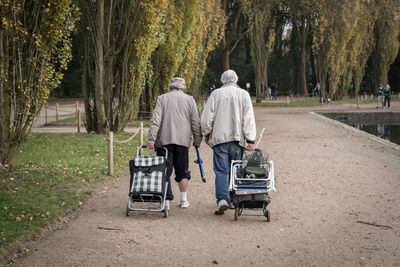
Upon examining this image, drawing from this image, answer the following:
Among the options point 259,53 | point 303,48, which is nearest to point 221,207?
point 259,53

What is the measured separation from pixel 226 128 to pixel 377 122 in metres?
20.7

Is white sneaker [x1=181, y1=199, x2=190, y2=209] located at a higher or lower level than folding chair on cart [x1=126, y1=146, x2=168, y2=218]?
lower

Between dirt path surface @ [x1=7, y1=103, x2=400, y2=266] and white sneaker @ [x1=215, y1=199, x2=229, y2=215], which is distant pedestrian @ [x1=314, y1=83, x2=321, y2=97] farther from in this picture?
white sneaker @ [x1=215, y1=199, x2=229, y2=215]

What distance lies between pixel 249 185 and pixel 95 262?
7.51 feet

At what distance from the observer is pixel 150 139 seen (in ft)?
23.9

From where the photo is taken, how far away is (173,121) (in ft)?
24.1

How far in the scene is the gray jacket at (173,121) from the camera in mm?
7324

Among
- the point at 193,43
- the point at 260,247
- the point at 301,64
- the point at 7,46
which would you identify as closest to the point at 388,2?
the point at 301,64

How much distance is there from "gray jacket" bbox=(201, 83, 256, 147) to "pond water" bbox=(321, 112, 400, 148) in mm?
11982

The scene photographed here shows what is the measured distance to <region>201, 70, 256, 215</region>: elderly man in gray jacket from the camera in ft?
23.5

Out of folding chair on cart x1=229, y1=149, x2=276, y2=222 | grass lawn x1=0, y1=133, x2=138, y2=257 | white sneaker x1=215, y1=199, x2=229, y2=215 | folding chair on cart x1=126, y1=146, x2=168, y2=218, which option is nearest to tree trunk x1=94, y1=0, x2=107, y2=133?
grass lawn x1=0, y1=133, x2=138, y2=257

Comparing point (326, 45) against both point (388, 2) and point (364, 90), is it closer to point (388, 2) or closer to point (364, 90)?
point (388, 2)

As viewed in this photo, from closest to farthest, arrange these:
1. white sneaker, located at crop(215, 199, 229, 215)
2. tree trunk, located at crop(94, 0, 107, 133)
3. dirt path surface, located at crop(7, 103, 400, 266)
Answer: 1. dirt path surface, located at crop(7, 103, 400, 266)
2. white sneaker, located at crop(215, 199, 229, 215)
3. tree trunk, located at crop(94, 0, 107, 133)

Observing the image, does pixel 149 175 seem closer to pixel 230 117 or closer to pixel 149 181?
pixel 149 181
